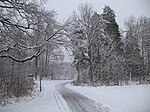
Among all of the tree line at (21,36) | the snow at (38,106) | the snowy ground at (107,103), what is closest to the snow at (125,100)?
the snowy ground at (107,103)

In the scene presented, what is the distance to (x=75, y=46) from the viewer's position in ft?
58.9

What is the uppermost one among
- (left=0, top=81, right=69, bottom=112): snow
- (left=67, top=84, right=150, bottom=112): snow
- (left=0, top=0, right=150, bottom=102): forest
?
(left=0, top=0, right=150, bottom=102): forest

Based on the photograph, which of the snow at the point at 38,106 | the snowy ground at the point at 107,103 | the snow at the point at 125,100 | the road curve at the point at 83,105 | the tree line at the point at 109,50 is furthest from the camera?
the tree line at the point at 109,50

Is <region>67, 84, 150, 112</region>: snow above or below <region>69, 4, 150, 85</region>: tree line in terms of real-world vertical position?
below

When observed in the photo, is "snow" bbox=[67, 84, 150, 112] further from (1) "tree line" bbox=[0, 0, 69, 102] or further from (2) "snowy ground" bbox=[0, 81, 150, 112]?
(1) "tree line" bbox=[0, 0, 69, 102]

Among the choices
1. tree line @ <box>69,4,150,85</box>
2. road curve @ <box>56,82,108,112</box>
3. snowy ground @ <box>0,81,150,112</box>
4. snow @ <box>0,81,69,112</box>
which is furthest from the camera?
tree line @ <box>69,4,150,85</box>

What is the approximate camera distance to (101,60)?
126 ft

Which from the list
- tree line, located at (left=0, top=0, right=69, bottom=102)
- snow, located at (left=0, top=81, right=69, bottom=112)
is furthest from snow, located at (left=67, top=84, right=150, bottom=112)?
tree line, located at (left=0, top=0, right=69, bottom=102)

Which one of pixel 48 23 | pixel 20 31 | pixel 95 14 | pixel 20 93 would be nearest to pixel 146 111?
pixel 48 23

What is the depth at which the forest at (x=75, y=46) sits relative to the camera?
13.7 m

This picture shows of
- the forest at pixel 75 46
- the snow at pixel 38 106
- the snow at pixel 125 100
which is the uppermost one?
the forest at pixel 75 46

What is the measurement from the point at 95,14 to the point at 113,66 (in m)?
11.6

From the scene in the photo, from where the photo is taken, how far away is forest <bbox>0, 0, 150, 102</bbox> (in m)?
13.7

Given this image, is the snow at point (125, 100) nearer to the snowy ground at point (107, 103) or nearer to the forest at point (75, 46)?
the snowy ground at point (107, 103)
